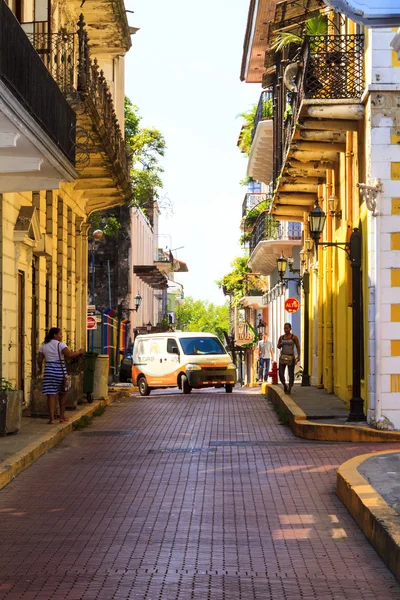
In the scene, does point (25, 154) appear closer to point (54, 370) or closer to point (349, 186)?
point (54, 370)

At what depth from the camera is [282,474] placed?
42.6ft

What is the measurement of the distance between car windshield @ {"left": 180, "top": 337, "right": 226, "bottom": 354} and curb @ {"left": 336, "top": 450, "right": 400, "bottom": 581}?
19756 millimetres

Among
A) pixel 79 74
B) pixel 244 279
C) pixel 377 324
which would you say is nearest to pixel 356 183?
pixel 377 324

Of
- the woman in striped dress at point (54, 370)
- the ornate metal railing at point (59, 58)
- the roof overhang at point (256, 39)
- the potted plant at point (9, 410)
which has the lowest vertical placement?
the potted plant at point (9, 410)

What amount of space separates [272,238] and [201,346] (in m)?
9.58

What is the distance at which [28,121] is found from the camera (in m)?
14.8

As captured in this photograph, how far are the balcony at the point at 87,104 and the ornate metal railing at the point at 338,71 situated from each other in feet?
12.5

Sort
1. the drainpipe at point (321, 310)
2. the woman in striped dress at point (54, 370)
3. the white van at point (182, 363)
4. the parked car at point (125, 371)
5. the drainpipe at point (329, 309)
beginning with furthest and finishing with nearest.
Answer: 1. the parked car at point (125, 371)
2. the white van at point (182, 363)
3. the drainpipe at point (321, 310)
4. the drainpipe at point (329, 309)
5. the woman in striped dress at point (54, 370)

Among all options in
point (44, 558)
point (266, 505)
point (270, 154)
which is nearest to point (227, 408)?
point (266, 505)

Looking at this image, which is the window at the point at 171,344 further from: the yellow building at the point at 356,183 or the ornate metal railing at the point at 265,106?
the ornate metal railing at the point at 265,106

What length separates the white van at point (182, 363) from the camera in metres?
30.8

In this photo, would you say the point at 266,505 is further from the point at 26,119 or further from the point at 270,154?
the point at 270,154

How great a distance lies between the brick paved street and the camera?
7.68 meters

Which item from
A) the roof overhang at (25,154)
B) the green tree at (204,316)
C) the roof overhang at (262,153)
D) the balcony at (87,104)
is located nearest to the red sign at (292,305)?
the roof overhang at (262,153)
